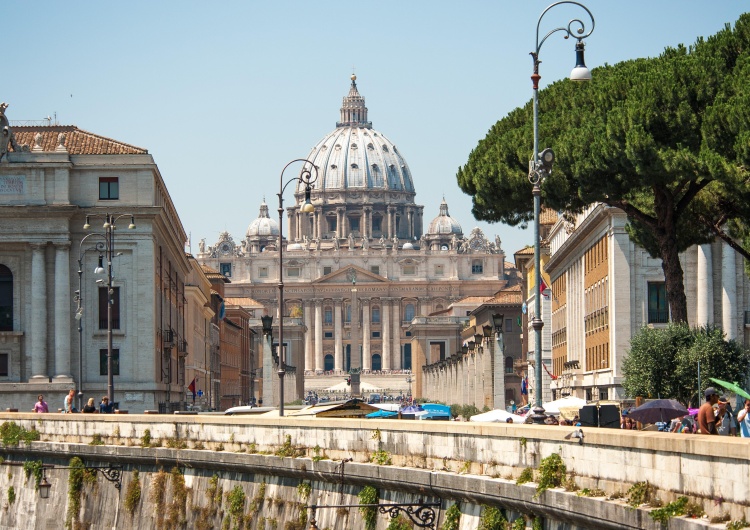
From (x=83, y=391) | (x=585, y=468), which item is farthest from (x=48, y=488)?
(x=83, y=391)

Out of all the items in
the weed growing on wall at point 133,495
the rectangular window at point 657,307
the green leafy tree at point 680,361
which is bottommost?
the weed growing on wall at point 133,495

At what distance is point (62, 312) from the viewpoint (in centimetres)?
5775

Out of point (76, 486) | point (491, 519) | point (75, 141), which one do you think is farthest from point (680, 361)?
point (75, 141)

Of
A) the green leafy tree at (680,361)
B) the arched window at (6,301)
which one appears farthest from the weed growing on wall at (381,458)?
the arched window at (6,301)

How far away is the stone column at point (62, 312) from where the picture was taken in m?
57.7

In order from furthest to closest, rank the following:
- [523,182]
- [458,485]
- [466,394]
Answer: [466,394]
[523,182]
[458,485]

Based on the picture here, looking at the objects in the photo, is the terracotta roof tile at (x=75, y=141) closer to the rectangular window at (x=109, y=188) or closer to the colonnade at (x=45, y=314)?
the rectangular window at (x=109, y=188)

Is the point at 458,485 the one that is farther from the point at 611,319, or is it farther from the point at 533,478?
the point at 611,319

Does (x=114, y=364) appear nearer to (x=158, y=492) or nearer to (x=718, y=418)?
(x=158, y=492)

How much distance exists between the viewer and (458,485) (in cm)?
2073

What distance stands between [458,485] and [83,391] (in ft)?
126

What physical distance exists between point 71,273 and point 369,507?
120 feet

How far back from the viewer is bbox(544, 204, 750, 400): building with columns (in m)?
51.2

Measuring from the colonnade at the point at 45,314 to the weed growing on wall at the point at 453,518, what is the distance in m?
38.1
